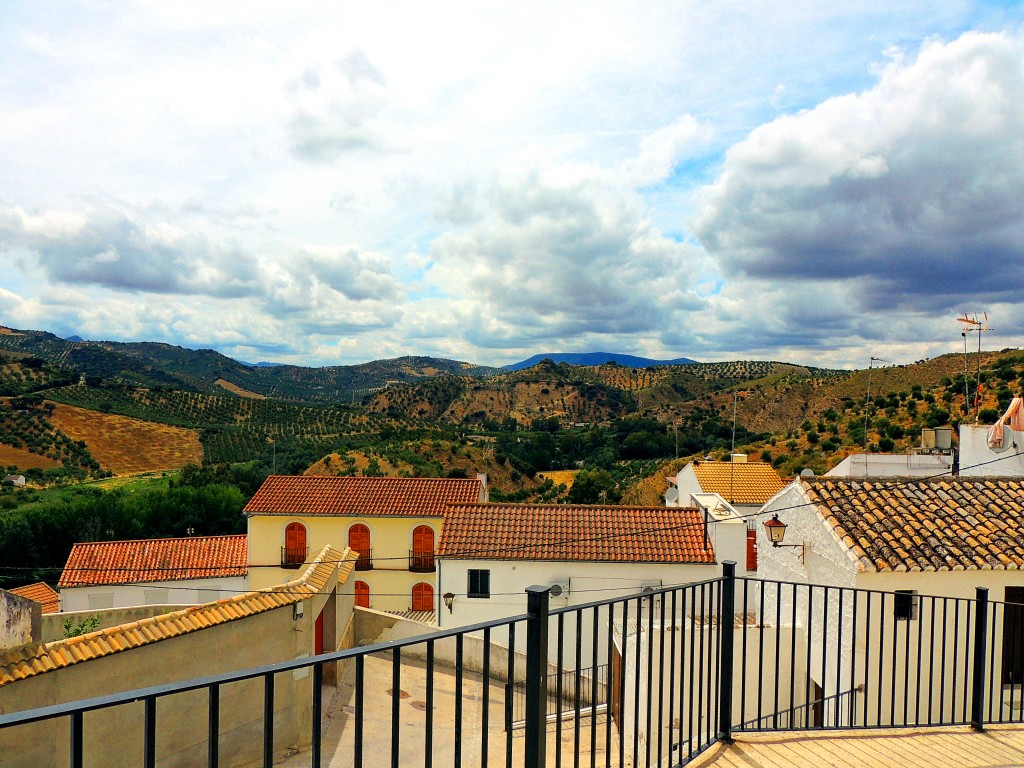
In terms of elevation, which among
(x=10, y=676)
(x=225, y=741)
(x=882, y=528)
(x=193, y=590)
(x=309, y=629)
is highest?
(x=882, y=528)

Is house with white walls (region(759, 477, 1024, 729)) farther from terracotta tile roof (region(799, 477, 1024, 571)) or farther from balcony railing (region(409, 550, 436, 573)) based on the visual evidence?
balcony railing (region(409, 550, 436, 573))

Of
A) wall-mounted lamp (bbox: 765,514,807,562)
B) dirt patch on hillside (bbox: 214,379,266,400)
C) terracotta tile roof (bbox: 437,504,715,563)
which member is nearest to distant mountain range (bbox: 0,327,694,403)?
dirt patch on hillside (bbox: 214,379,266,400)

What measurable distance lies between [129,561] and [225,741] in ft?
51.3

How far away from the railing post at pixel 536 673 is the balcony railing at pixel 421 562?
2110 centimetres

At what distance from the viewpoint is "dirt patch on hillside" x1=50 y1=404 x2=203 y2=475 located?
4719cm

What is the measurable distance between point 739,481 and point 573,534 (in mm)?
9036

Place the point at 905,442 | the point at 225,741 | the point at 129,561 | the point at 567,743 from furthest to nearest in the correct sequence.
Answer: the point at 905,442 → the point at 129,561 → the point at 567,743 → the point at 225,741

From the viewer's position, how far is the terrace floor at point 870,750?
12.3 feet

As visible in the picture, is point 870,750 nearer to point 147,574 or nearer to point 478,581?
point 478,581

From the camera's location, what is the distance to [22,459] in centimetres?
4219

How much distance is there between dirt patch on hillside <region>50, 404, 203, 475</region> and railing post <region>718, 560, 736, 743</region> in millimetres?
49340

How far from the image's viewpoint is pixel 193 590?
70.5ft

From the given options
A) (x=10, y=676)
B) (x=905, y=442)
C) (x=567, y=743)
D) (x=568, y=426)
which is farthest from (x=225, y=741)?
(x=568, y=426)

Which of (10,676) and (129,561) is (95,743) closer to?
(10,676)
